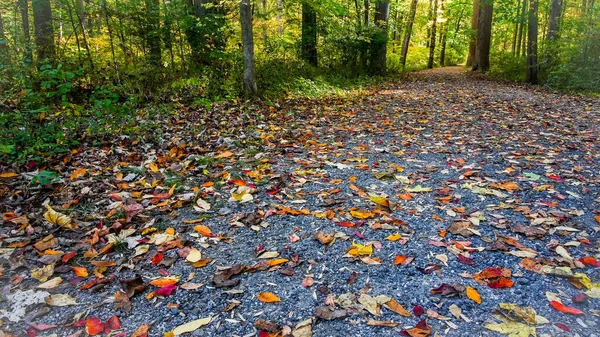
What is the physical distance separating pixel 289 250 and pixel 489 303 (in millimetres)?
1207

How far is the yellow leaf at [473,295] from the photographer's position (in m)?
1.98

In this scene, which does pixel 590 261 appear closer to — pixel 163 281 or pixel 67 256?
pixel 163 281

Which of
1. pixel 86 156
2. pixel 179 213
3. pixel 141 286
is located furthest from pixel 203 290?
pixel 86 156

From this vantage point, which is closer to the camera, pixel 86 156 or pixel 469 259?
pixel 469 259

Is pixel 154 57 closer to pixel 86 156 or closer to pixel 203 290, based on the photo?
pixel 86 156

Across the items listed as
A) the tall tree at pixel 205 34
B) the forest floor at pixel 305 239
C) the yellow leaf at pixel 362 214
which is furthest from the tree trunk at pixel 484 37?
the yellow leaf at pixel 362 214

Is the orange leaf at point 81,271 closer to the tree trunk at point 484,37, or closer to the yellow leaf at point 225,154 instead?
the yellow leaf at point 225,154

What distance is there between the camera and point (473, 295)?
2.01m

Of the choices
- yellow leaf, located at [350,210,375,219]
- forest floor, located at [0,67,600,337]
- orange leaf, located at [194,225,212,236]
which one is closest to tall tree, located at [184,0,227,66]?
forest floor, located at [0,67,600,337]

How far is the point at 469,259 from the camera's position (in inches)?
92.0

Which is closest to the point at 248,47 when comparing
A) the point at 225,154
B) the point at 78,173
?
the point at 225,154

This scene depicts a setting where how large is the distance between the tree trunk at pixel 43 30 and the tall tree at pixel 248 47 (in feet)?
11.1

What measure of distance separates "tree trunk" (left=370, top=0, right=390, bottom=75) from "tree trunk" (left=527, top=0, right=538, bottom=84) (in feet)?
14.9

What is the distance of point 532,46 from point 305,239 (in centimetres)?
1263
